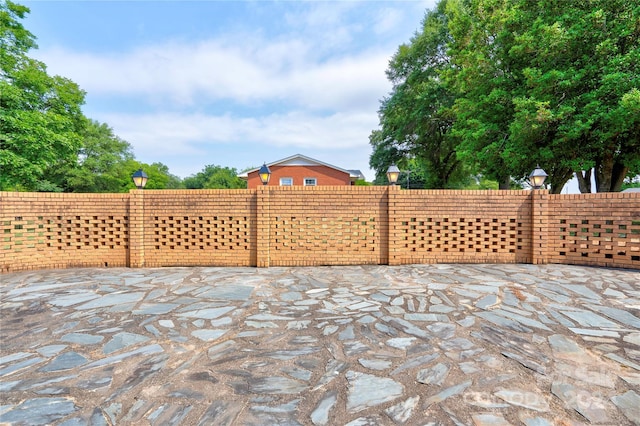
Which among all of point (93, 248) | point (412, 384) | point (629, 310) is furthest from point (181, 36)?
point (629, 310)

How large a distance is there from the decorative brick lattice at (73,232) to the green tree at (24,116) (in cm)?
1038

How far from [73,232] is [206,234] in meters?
2.61

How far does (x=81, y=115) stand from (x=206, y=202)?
64.4 ft

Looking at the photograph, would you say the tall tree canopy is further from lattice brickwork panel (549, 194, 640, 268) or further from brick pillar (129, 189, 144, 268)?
brick pillar (129, 189, 144, 268)

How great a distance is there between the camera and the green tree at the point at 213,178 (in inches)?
2060

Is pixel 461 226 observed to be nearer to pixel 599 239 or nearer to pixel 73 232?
pixel 599 239

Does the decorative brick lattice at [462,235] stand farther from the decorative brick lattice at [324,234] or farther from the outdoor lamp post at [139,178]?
the outdoor lamp post at [139,178]

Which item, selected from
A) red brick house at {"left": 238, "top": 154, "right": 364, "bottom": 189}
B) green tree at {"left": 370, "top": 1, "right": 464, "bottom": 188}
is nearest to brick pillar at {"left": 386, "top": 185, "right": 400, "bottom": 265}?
green tree at {"left": 370, "top": 1, "right": 464, "bottom": 188}

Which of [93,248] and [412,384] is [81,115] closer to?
[93,248]

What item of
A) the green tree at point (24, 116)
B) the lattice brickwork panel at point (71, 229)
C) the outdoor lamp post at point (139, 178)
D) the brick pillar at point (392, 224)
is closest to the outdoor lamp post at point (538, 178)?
the brick pillar at point (392, 224)

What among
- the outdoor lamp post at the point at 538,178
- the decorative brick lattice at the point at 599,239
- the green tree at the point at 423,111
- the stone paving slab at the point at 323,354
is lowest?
the stone paving slab at the point at 323,354

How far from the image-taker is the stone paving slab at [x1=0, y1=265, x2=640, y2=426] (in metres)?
1.61

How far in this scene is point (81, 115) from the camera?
18.7 m

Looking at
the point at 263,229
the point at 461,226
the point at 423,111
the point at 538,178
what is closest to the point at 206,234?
the point at 263,229
